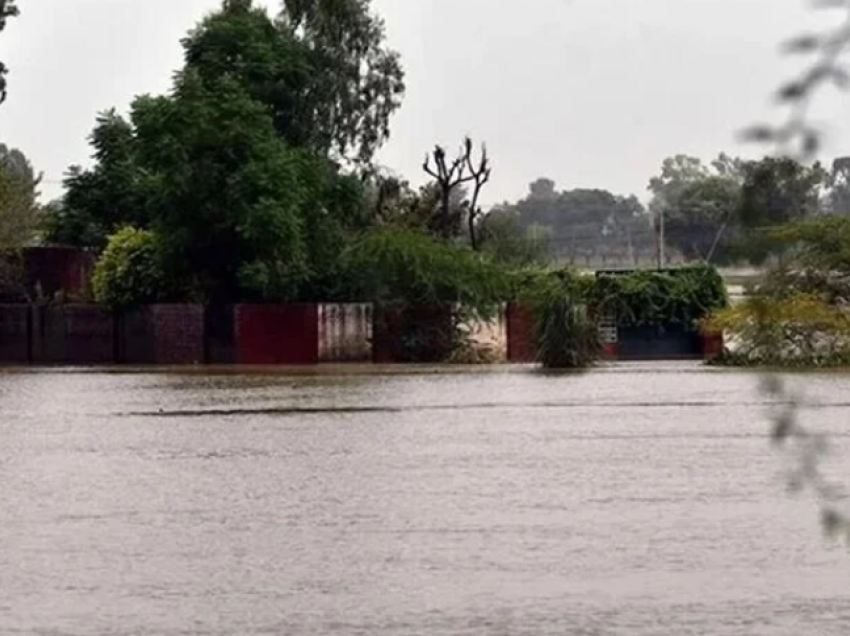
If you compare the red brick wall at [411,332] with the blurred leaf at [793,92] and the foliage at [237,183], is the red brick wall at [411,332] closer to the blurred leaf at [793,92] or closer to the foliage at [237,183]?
the foliage at [237,183]

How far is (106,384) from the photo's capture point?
37.2m

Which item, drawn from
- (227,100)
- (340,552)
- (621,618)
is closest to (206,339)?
(227,100)

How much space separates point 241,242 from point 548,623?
32.6 metres

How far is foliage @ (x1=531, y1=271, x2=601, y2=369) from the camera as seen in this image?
134 feet

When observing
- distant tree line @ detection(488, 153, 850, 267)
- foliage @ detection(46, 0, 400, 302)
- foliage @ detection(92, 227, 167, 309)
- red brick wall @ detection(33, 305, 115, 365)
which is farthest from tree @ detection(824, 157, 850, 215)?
red brick wall @ detection(33, 305, 115, 365)

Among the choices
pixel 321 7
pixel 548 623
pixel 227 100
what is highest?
pixel 321 7

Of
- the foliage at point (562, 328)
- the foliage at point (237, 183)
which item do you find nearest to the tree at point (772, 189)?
the foliage at point (562, 328)

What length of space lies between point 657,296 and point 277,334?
769cm

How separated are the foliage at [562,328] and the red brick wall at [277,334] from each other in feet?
14.9

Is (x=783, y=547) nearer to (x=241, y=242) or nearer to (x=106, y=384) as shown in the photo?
(x=106, y=384)

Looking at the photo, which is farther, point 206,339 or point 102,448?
point 206,339

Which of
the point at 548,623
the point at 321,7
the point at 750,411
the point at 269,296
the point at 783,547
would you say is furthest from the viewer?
the point at 321,7

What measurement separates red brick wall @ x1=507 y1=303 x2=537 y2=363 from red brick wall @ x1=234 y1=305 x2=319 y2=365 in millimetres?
3999

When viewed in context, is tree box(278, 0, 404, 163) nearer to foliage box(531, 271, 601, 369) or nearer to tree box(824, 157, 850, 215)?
foliage box(531, 271, 601, 369)
